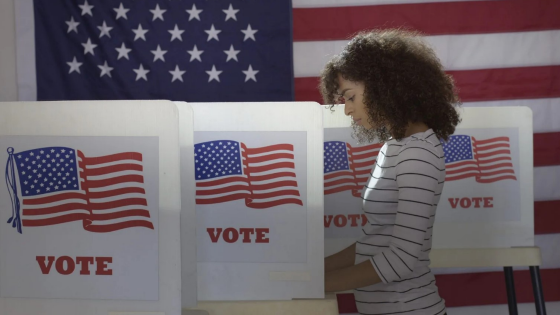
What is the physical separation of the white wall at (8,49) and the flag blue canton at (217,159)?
5.43 feet

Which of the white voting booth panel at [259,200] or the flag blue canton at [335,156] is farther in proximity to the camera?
the flag blue canton at [335,156]

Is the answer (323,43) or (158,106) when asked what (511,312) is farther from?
(158,106)

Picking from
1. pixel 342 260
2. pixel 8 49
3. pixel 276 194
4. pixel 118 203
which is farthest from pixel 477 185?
pixel 8 49

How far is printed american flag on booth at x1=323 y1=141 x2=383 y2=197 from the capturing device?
5.68ft

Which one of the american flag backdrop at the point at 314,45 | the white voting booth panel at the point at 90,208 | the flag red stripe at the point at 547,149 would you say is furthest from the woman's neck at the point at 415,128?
the flag red stripe at the point at 547,149

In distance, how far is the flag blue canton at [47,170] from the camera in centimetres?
91

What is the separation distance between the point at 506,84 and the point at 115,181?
6.86ft

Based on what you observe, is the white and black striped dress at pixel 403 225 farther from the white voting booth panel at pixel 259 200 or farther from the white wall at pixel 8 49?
the white wall at pixel 8 49

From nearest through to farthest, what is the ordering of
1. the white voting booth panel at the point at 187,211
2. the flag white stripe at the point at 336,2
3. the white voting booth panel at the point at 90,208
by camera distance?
1. the white voting booth panel at the point at 90,208
2. the white voting booth panel at the point at 187,211
3. the flag white stripe at the point at 336,2

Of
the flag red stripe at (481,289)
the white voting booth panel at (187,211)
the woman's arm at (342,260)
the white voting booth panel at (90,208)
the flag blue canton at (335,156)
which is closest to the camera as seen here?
the white voting booth panel at (90,208)

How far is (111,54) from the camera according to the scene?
2.52 meters

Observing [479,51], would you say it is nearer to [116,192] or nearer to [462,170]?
[462,170]

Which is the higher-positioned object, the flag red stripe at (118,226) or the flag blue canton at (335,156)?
the flag blue canton at (335,156)

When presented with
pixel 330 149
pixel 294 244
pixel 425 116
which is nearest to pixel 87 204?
pixel 294 244
